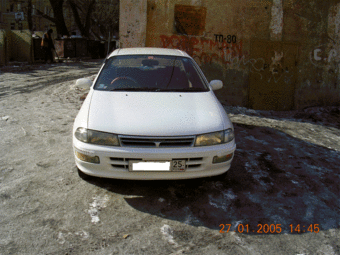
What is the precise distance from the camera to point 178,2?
27.4ft

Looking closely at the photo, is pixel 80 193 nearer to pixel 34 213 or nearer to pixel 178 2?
pixel 34 213

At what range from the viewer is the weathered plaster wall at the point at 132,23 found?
8352mm

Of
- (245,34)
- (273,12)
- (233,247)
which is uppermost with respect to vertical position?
(273,12)

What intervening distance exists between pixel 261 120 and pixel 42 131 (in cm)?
465

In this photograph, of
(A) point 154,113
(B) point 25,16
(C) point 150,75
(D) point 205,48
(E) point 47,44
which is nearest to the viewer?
(A) point 154,113

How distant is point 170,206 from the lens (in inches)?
124

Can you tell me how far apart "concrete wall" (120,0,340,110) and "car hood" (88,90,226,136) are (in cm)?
504

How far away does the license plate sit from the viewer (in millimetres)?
2979

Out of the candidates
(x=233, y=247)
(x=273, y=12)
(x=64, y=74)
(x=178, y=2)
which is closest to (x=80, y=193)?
(x=233, y=247)

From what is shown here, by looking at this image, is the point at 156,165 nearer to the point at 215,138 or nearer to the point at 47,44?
the point at 215,138

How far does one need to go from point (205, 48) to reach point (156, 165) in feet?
20.4

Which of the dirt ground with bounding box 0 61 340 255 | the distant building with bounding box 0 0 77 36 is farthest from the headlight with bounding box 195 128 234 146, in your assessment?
the distant building with bounding box 0 0 77 36

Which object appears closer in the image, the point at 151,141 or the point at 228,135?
the point at 151,141
